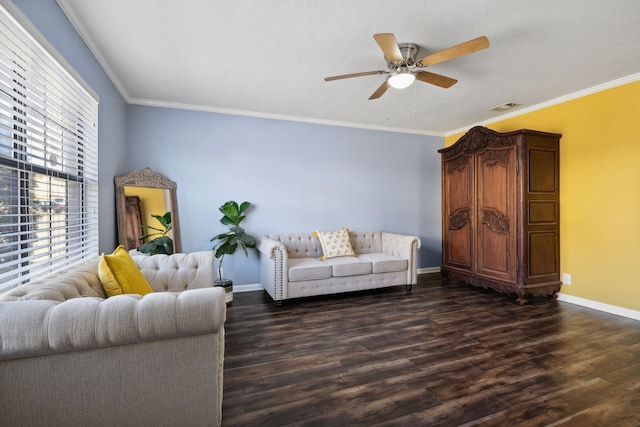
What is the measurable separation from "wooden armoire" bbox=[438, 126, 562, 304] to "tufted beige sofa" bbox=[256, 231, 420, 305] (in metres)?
0.89

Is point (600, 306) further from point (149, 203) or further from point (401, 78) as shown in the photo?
point (149, 203)

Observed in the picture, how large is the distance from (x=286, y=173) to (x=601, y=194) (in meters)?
3.89

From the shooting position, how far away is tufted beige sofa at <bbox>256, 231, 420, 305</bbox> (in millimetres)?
3576

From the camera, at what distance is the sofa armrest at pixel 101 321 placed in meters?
1.07

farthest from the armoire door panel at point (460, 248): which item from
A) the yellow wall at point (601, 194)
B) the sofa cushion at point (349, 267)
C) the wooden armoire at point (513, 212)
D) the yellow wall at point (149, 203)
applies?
the yellow wall at point (149, 203)

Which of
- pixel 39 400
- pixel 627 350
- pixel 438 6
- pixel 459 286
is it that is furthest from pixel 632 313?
pixel 39 400

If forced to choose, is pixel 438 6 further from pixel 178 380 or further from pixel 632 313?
pixel 632 313

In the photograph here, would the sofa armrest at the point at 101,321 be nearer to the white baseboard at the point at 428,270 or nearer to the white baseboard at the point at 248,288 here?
the white baseboard at the point at 248,288

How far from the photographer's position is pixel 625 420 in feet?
5.41

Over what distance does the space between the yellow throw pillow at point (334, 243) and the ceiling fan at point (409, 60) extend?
2.14 m

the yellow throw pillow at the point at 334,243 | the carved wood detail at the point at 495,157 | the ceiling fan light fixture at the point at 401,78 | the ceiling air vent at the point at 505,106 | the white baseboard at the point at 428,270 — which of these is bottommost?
the white baseboard at the point at 428,270

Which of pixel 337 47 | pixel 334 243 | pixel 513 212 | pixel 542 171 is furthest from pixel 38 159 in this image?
pixel 542 171

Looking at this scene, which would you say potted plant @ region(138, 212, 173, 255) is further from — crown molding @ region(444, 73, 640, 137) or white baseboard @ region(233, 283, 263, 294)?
crown molding @ region(444, 73, 640, 137)

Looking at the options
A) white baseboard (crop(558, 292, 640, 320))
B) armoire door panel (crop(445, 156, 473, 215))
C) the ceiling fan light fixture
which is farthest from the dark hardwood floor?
the ceiling fan light fixture
